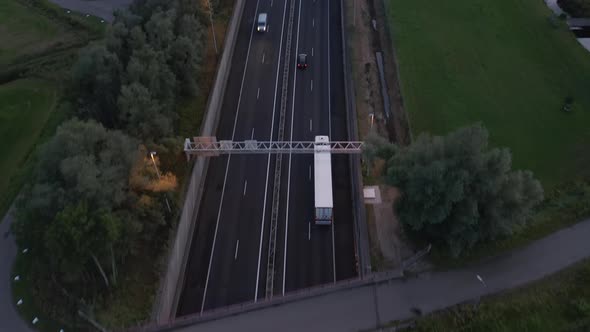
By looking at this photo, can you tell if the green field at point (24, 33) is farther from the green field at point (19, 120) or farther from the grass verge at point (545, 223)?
the grass verge at point (545, 223)

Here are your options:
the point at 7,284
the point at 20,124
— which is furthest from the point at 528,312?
the point at 20,124

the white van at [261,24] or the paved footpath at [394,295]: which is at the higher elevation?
the white van at [261,24]

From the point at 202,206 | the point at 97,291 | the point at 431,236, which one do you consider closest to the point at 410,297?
the point at 431,236

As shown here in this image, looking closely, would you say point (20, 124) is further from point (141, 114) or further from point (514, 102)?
point (514, 102)

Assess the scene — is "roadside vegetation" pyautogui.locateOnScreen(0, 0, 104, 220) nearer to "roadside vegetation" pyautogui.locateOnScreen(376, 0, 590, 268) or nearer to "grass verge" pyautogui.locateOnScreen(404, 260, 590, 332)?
"roadside vegetation" pyautogui.locateOnScreen(376, 0, 590, 268)

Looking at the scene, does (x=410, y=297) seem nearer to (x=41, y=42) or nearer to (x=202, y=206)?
(x=202, y=206)

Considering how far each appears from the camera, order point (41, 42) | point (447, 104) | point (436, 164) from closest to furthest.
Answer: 1. point (436, 164)
2. point (447, 104)
3. point (41, 42)

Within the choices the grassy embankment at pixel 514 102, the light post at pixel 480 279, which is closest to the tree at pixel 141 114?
the grassy embankment at pixel 514 102
